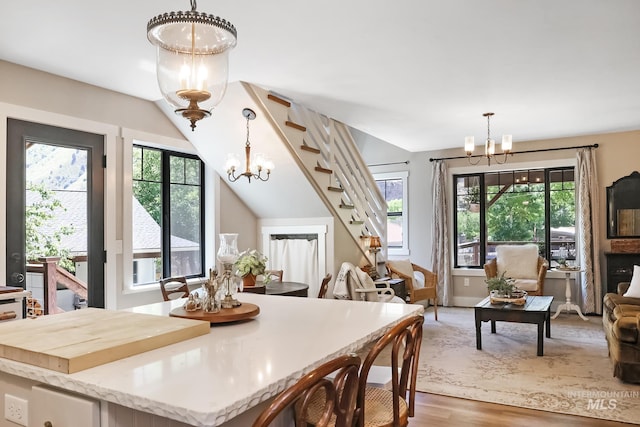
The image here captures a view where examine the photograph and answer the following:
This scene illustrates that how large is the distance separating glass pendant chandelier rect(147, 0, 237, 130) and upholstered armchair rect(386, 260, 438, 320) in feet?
15.9

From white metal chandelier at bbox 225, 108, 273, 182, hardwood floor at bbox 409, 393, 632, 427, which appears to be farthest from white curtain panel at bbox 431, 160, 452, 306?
hardwood floor at bbox 409, 393, 632, 427

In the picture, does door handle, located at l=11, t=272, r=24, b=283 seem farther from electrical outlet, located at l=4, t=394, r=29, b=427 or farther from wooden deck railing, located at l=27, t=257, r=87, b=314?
electrical outlet, located at l=4, t=394, r=29, b=427

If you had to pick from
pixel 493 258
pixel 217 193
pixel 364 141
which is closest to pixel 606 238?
pixel 493 258

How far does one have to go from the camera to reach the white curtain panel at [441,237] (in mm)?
7324

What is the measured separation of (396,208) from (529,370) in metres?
4.27

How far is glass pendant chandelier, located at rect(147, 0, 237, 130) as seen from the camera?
5.28 ft

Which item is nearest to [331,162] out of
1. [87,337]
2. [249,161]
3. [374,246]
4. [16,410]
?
[249,161]

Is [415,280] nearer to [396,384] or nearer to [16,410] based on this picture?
[396,384]

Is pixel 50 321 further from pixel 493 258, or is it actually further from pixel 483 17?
pixel 493 258

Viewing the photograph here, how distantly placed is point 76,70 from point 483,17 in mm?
2972

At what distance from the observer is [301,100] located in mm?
4629

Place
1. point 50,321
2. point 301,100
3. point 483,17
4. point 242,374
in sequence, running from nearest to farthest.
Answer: point 242,374 → point 50,321 → point 483,17 → point 301,100

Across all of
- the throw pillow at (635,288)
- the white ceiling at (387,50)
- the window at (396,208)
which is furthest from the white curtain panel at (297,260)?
the throw pillow at (635,288)

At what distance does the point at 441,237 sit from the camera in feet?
24.0
